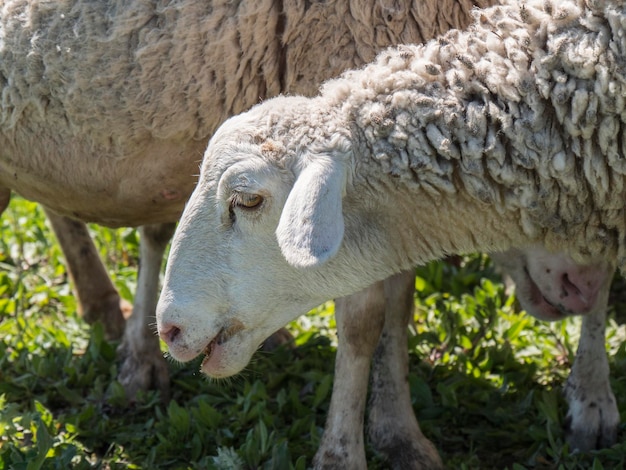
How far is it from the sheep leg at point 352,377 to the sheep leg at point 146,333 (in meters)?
1.13

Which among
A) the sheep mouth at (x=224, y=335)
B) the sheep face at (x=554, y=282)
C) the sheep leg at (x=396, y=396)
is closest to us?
the sheep mouth at (x=224, y=335)

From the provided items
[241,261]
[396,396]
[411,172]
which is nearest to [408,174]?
[411,172]

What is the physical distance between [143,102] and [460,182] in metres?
1.43

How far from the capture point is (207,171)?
3.20 m

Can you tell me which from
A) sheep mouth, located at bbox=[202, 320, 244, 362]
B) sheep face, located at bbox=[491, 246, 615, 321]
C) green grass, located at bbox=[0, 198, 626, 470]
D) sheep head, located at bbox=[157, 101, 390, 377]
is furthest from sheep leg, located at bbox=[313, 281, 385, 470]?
sheep mouth, located at bbox=[202, 320, 244, 362]

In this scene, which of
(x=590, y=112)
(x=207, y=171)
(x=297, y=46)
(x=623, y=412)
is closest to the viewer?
(x=590, y=112)

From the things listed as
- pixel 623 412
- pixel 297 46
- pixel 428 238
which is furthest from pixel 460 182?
pixel 623 412

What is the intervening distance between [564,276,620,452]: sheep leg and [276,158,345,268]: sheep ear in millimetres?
1702

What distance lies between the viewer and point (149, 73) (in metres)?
3.96

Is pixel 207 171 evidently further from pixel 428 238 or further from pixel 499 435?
pixel 499 435

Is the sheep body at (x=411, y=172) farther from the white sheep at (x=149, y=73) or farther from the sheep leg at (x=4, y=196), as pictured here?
the sheep leg at (x=4, y=196)

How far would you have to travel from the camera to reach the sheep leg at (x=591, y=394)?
4.25 meters

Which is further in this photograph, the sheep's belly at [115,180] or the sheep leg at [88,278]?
the sheep leg at [88,278]

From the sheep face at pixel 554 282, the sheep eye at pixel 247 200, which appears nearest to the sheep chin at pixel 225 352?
the sheep eye at pixel 247 200
